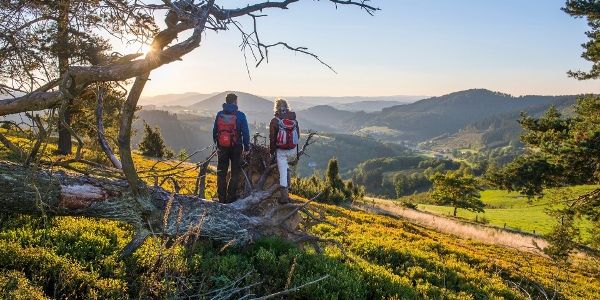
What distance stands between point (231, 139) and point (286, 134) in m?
1.12

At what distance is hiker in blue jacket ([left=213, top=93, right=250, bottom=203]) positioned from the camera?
24.7 feet

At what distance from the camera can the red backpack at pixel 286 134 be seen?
25.9 feet

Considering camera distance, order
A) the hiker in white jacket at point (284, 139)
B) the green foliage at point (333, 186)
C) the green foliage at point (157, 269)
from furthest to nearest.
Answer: the green foliage at point (333, 186) < the hiker in white jacket at point (284, 139) < the green foliage at point (157, 269)

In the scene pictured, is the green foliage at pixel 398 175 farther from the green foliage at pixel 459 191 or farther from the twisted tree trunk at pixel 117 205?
the twisted tree trunk at pixel 117 205

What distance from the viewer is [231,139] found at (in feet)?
24.7

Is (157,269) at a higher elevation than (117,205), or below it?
below

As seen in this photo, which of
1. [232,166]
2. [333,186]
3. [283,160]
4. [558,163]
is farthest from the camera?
[333,186]

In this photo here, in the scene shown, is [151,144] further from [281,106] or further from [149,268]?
[149,268]

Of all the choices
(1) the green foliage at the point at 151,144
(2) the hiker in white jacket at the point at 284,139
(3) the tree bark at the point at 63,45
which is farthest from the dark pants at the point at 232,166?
(1) the green foliage at the point at 151,144

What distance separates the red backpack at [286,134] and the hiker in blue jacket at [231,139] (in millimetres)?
679

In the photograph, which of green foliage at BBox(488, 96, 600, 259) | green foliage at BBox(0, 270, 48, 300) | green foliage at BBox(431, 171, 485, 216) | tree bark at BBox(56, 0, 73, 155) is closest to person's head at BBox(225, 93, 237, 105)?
tree bark at BBox(56, 0, 73, 155)

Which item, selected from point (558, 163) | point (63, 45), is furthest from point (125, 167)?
point (558, 163)

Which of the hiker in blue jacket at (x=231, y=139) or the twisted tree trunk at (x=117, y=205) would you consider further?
the hiker in blue jacket at (x=231, y=139)

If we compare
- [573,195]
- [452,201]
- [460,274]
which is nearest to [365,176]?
[452,201]
